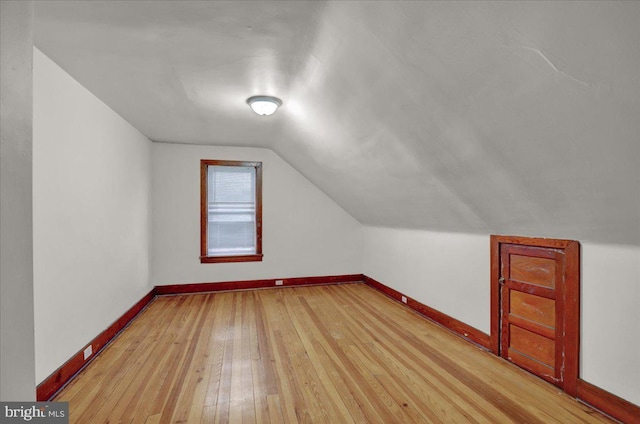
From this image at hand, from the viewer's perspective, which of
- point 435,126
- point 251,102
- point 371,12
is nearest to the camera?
point 371,12

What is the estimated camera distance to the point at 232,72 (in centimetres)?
241

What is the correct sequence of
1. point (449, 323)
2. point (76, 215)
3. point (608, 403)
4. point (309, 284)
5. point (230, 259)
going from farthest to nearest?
point (309, 284) < point (230, 259) < point (449, 323) < point (76, 215) < point (608, 403)

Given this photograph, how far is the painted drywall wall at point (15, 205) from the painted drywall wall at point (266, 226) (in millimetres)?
4319

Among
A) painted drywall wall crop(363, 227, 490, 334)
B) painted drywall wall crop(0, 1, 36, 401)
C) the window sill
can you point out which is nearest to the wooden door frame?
painted drywall wall crop(363, 227, 490, 334)

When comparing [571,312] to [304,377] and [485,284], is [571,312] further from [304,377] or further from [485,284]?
[304,377]

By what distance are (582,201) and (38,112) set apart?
3506 millimetres

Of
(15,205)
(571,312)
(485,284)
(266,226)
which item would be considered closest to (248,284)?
(266,226)

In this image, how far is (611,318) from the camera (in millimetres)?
1998

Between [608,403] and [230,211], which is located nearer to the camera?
[608,403]

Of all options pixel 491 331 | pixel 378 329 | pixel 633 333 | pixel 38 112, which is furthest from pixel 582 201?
pixel 38 112

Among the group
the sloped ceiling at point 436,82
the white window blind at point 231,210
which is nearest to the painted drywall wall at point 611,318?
the sloped ceiling at point 436,82

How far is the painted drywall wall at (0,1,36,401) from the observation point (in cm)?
69

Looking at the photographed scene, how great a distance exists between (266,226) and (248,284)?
3.33 feet

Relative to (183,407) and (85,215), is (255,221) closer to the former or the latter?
(85,215)
